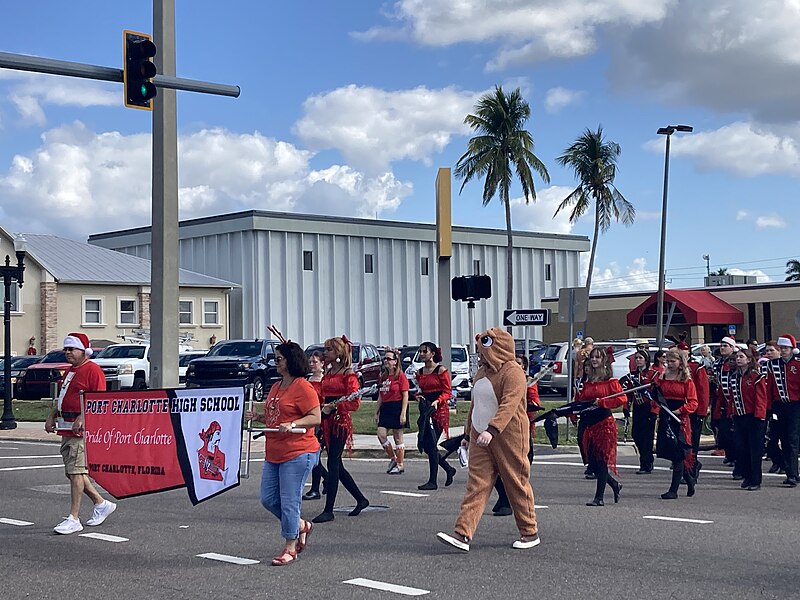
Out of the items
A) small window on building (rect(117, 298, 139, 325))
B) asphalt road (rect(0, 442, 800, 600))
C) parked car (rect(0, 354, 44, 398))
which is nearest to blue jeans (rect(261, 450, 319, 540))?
asphalt road (rect(0, 442, 800, 600))

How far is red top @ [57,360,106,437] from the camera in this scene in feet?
31.7

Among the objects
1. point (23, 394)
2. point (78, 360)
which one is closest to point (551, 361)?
point (23, 394)

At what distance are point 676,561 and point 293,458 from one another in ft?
9.88

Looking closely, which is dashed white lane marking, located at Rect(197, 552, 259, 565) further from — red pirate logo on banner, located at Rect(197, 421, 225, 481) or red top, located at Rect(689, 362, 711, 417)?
red top, located at Rect(689, 362, 711, 417)

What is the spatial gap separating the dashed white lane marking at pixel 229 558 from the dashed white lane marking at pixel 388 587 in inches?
42.8

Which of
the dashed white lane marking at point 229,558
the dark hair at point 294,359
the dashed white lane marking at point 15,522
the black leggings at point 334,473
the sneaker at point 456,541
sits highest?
the dark hair at point 294,359

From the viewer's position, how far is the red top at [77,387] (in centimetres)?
966

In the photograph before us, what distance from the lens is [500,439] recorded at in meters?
8.71

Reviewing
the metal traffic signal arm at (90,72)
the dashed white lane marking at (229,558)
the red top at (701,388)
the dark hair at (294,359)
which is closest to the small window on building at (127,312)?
the metal traffic signal arm at (90,72)


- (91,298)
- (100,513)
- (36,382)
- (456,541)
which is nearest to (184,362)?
(36,382)

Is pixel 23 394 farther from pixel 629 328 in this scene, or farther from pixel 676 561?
pixel 629 328

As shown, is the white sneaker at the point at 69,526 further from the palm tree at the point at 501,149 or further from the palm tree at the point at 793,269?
the palm tree at the point at 793,269

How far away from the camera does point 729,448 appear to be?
15305mm

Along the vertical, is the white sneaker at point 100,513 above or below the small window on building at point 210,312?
below
